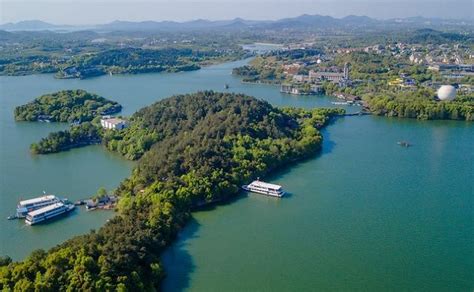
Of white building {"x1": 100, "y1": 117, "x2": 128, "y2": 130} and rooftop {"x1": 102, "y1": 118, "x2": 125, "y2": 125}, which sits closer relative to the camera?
white building {"x1": 100, "y1": 117, "x2": 128, "y2": 130}

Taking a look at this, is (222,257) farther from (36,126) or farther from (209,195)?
(36,126)

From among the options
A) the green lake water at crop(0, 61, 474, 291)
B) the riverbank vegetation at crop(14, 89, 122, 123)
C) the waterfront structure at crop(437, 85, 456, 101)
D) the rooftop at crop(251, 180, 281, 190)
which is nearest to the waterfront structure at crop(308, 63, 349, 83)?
the waterfront structure at crop(437, 85, 456, 101)

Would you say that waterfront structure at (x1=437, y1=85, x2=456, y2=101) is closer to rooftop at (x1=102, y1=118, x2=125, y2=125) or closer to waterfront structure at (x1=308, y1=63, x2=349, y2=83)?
waterfront structure at (x1=308, y1=63, x2=349, y2=83)

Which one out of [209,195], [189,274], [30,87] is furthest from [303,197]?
[30,87]

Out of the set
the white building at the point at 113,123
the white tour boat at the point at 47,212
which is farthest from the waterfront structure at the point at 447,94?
the white tour boat at the point at 47,212

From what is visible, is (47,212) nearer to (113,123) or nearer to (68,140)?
(68,140)

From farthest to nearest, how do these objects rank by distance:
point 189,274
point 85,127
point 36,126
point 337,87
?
point 337,87
point 36,126
point 85,127
point 189,274
